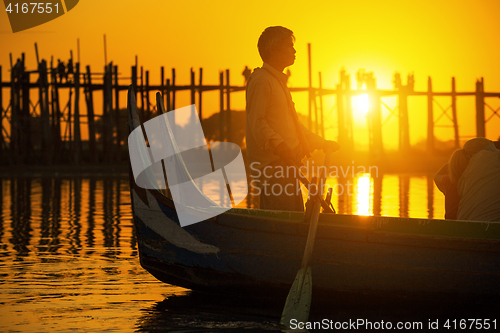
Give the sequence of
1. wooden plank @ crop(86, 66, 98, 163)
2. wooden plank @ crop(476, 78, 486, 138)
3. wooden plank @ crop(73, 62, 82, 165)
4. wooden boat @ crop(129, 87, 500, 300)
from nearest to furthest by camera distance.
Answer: wooden boat @ crop(129, 87, 500, 300), wooden plank @ crop(73, 62, 82, 165), wooden plank @ crop(86, 66, 98, 163), wooden plank @ crop(476, 78, 486, 138)

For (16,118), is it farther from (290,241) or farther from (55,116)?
(290,241)

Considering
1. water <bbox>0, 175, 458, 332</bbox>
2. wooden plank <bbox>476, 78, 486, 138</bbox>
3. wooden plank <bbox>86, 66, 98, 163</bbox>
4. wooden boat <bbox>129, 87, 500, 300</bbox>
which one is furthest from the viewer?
wooden plank <bbox>476, 78, 486, 138</bbox>

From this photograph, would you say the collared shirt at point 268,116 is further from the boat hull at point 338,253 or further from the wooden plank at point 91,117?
the wooden plank at point 91,117

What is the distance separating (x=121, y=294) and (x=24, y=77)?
2271 cm

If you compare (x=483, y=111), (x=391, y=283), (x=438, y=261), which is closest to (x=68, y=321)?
(x=391, y=283)

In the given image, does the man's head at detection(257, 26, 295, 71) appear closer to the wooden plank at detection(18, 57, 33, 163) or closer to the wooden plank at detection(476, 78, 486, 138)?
the wooden plank at detection(18, 57, 33, 163)

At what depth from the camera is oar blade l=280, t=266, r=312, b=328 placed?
169 inches

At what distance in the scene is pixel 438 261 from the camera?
4.55 meters

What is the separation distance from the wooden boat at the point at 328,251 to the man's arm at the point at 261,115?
503mm

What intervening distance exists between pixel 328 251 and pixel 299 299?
0.42 m

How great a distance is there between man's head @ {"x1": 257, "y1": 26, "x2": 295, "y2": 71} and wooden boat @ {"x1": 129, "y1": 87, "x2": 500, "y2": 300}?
3.44 feet

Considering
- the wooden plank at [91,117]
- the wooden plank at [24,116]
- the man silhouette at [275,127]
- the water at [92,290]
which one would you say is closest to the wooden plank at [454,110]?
the wooden plank at [91,117]

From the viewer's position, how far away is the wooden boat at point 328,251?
452cm

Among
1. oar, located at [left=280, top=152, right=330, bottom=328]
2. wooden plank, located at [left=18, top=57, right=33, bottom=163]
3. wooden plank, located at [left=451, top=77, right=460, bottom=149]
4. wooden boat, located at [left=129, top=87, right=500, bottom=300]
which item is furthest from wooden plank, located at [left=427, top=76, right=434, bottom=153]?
oar, located at [left=280, top=152, right=330, bottom=328]
